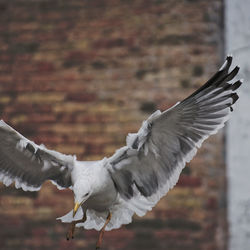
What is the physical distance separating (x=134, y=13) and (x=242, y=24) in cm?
60

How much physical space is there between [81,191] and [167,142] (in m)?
0.44

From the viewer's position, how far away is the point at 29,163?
2932 mm

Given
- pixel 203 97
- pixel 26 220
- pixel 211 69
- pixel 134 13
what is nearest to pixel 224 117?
pixel 203 97

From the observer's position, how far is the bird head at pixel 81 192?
2.48 m

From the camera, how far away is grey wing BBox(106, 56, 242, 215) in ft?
8.45

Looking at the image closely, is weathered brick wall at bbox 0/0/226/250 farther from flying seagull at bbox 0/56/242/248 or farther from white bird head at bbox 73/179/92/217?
white bird head at bbox 73/179/92/217

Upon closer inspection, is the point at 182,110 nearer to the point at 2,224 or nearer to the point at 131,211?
the point at 131,211

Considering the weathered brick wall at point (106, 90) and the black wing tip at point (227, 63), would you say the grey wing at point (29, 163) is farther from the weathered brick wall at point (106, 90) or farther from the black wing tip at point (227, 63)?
the black wing tip at point (227, 63)

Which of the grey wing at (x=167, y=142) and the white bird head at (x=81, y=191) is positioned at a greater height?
the grey wing at (x=167, y=142)

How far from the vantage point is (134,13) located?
3645mm

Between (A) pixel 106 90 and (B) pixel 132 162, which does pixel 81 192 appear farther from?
(A) pixel 106 90

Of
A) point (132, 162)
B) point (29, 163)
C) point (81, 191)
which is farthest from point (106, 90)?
point (81, 191)

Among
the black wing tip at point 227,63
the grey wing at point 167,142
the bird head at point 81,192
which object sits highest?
the black wing tip at point 227,63

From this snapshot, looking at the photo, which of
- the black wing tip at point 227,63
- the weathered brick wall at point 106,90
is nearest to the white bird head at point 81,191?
the black wing tip at point 227,63
